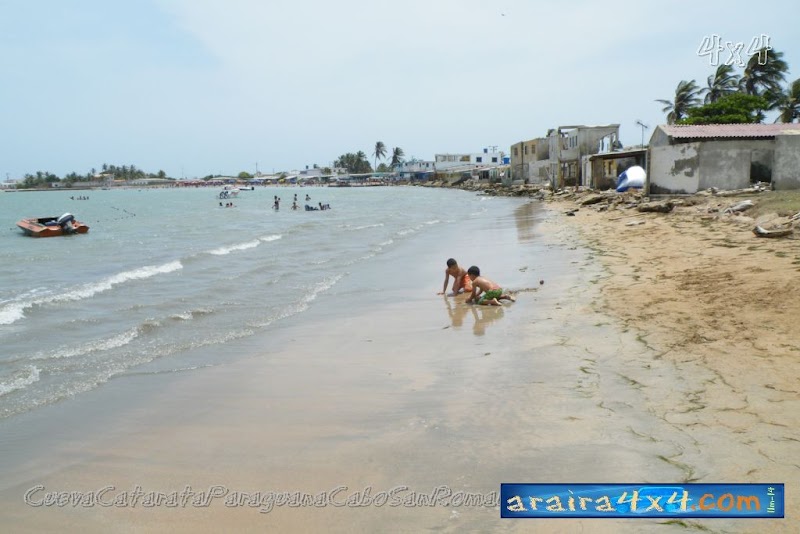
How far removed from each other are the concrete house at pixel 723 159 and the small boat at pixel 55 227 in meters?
29.0

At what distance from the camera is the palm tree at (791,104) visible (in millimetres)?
39312

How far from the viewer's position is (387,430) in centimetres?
496

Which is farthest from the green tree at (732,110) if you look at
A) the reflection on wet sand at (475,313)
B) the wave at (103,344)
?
the wave at (103,344)

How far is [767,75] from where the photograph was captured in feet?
143

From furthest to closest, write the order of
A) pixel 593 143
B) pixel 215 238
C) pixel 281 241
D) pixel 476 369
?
1. pixel 593 143
2. pixel 215 238
3. pixel 281 241
4. pixel 476 369

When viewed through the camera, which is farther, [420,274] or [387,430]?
[420,274]

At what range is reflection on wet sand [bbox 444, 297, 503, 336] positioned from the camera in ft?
28.0

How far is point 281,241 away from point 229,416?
19.7 meters

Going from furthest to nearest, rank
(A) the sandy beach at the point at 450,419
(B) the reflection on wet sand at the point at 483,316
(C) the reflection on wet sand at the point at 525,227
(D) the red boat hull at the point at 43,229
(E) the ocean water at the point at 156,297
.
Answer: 1. (D) the red boat hull at the point at 43,229
2. (C) the reflection on wet sand at the point at 525,227
3. (B) the reflection on wet sand at the point at 483,316
4. (E) the ocean water at the point at 156,297
5. (A) the sandy beach at the point at 450,419

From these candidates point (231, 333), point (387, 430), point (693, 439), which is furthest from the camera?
point (231, 333)

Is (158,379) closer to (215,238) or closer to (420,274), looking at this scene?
(420,274)

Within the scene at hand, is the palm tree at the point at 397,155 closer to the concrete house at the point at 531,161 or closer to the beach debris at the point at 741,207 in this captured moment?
the concrete house at the point at 531,161

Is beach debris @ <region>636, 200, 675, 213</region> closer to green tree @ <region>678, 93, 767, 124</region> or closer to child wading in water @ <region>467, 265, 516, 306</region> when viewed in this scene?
child wading in water @ <region>467, 265, 516, 306</region>

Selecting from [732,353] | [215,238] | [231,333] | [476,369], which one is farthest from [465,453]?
[215,238]
